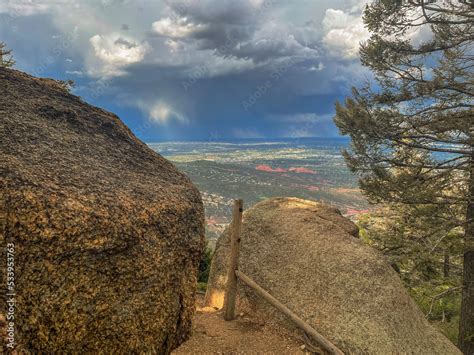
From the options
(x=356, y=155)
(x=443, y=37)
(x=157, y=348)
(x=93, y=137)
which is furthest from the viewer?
(x=356, y=155)

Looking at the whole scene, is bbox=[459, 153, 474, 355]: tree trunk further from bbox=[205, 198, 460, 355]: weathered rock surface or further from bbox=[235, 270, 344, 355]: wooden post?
bbox=[235, 270, 344, 355]: wooden post

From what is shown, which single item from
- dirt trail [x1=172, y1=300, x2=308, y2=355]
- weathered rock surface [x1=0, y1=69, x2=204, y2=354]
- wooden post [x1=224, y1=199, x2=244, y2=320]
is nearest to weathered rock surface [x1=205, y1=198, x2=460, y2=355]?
dirt trail [x1=172, y1=300, x2=308, y2=355]

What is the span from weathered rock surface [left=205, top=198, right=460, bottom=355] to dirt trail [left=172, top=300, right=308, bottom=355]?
329 mm

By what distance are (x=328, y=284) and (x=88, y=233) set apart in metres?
5.74

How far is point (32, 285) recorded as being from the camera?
10.3 feet

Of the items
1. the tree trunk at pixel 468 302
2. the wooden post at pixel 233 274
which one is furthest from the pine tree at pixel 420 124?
the wooden post at pixel 233 274

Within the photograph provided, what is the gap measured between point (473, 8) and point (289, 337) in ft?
32.7

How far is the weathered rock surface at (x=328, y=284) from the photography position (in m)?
6.95

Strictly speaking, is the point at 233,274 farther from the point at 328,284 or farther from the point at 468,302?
the point at 468,302

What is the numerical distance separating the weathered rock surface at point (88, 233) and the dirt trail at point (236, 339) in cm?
215

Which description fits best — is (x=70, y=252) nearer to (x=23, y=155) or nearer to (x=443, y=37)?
(x=23, y=155)

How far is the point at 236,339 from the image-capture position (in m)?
7.24

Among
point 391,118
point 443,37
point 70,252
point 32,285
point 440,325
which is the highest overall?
point 443,37

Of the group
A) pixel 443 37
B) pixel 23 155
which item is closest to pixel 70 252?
pixel 23 155
